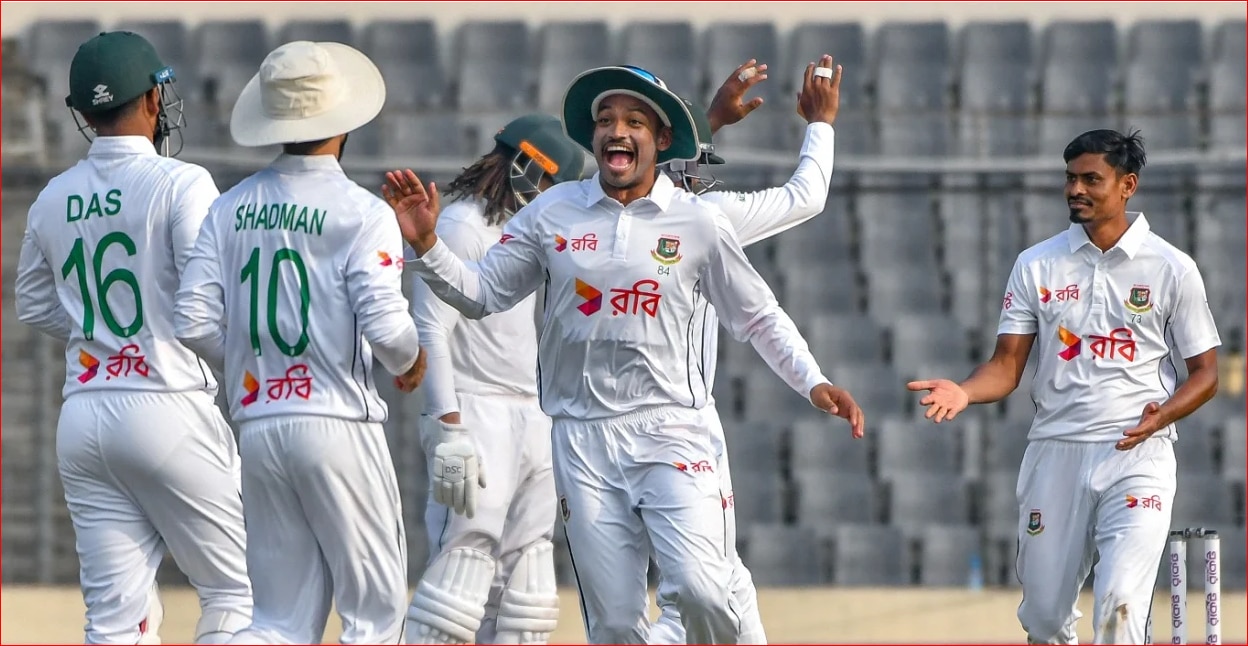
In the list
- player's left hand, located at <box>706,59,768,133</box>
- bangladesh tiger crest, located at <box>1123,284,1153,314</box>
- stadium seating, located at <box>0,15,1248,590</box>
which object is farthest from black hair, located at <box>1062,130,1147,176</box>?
stadium seating, located at <box>0,15,1248,590</box>

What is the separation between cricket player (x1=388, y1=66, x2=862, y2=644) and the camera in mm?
6000

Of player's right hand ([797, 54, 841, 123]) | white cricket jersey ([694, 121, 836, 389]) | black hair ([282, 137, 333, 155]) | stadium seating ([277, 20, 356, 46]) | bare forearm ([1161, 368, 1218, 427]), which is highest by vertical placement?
stadium seating ([277, 20, 356, 46])

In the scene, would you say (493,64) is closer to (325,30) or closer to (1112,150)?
(325,30)

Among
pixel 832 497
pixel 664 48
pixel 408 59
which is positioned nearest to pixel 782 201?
pixel 832 497

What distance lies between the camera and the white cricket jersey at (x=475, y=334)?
290 inches

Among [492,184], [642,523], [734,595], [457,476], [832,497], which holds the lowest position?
[832,497]

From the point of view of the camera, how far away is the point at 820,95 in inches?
267

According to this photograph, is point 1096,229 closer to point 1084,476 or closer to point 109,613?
point 1084,476

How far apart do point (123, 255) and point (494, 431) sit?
5.55ft

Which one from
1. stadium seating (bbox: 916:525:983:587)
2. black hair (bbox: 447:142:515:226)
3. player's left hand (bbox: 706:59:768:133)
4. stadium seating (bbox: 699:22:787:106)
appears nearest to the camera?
player's left hand (bbox: 706:59:768:133)

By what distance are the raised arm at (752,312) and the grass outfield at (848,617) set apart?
4.77 meters

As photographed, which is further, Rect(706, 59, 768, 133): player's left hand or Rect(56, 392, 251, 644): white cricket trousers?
Rect(706, 59, 768, 133): player's left hand

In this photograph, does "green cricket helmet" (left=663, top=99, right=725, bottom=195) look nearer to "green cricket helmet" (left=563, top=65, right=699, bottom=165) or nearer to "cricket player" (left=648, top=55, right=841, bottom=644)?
"cricket player" (left=648, top=55, right=841, bottom=644)

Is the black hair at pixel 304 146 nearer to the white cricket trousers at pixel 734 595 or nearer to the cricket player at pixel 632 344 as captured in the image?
the cricket player at pixel 632 344
